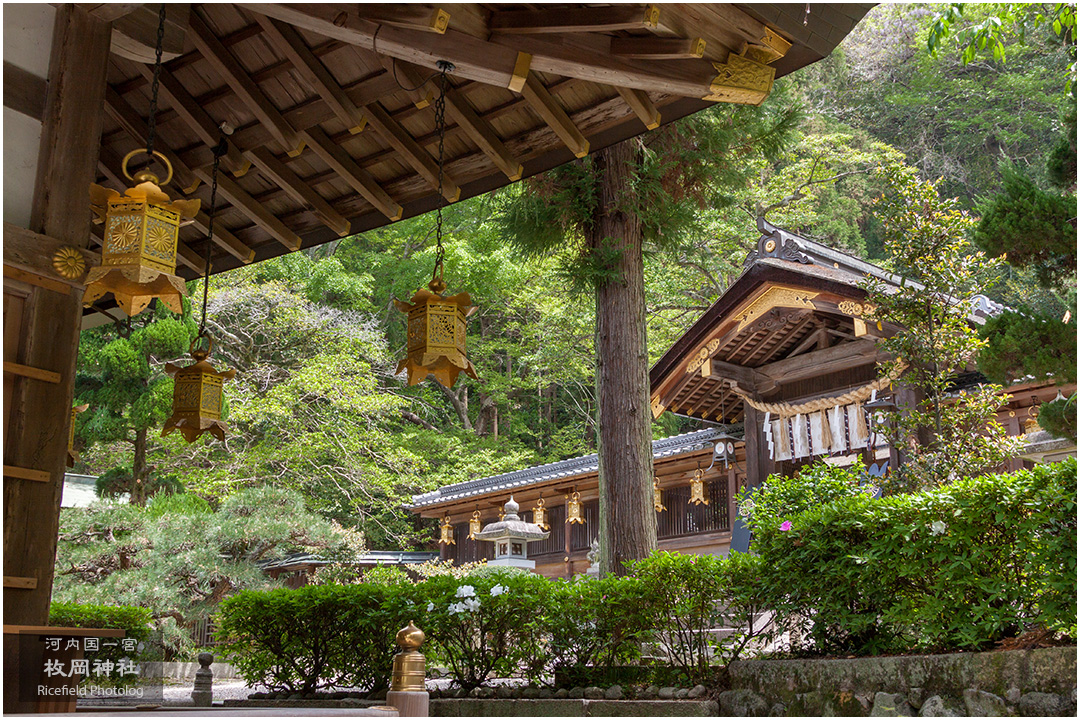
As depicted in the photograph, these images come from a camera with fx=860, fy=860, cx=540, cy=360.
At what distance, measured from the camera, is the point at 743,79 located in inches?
173

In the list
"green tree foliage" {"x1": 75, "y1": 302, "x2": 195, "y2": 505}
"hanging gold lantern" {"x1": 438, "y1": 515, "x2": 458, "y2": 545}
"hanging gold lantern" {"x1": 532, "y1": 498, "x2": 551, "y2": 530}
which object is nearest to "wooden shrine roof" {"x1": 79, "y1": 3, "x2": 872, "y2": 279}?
"green tree foliage" {"x1": 75, "y1": 302, "x2": 195, "y2": 505}

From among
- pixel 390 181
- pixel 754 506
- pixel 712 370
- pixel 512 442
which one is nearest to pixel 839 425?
pixel 712 370

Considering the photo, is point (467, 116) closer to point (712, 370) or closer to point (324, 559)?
point (712, 370)

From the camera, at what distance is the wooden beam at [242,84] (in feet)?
17.7

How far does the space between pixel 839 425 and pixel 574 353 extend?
37.5ft

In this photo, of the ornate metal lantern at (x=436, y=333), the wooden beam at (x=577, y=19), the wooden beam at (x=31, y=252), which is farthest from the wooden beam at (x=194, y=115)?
the wooden beam at (x=577, y=19)

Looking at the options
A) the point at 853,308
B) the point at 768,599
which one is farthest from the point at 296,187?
the point at 853,308

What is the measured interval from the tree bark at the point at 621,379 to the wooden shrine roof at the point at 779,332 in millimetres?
4821

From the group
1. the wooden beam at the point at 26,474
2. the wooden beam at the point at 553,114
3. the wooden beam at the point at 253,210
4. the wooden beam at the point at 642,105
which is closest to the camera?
the wooden beam at the point at 26,474

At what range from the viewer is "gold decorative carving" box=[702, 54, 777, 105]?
14.4 feet

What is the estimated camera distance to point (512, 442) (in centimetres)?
2688

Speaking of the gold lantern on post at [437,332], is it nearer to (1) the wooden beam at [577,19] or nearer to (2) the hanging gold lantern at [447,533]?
(1) the wooden beam at [577,19]

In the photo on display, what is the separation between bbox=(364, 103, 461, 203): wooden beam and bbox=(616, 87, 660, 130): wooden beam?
4.97ft

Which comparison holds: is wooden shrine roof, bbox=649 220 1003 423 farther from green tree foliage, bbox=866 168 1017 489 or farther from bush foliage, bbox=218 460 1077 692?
bush foliage, bbox=218 460 1077 692
